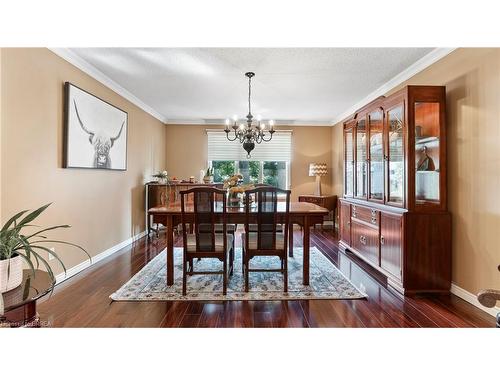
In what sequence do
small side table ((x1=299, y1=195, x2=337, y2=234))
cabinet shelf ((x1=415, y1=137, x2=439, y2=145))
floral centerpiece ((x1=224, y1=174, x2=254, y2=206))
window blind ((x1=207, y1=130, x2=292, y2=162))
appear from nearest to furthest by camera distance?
cabinet shelf ((x1=415, y1=137, x2=439, y2=145)), floral centerpiece ((x1=224, y1=174, x2=254, y2=206)), small side table ((x1=299, y1=195, x2=337, y2=234)), window blind ((x1=207, y1=130, x2=292, y2=162))

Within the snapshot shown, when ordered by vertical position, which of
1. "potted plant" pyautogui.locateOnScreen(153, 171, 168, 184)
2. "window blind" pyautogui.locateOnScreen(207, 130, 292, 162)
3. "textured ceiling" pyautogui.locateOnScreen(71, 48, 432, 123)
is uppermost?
"textured ceiling" pyautogui.locateOnScreen(71, 48, 432, 123)

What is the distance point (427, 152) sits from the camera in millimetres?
2826

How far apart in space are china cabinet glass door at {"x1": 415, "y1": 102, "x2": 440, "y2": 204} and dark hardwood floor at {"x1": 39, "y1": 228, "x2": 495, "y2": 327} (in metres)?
1.02

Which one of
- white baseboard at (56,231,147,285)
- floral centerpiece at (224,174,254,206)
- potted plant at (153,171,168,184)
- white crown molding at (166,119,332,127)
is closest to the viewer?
white baseboard at (56,231,147,285)

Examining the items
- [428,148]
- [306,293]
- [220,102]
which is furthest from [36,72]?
[428,148]

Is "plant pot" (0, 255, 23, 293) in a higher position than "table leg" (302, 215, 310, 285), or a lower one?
higher

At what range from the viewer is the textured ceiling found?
2.98 meters

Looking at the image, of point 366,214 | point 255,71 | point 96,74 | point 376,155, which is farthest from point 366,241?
point 96,74

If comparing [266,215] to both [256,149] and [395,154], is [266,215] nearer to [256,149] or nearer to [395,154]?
[395,154]

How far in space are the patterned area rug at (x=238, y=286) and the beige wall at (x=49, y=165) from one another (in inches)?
37.0

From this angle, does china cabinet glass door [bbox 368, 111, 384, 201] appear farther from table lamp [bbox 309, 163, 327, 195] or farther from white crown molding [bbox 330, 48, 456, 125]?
table lamp [bbox 309, 163, 327, 195]

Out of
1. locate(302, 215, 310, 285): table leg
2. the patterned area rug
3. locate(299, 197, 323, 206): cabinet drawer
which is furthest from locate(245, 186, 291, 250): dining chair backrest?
locate(299, 197, 323, 206): cabinet drawer

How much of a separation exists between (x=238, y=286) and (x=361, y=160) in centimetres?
246

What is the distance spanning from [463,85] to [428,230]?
1424 millimetres
